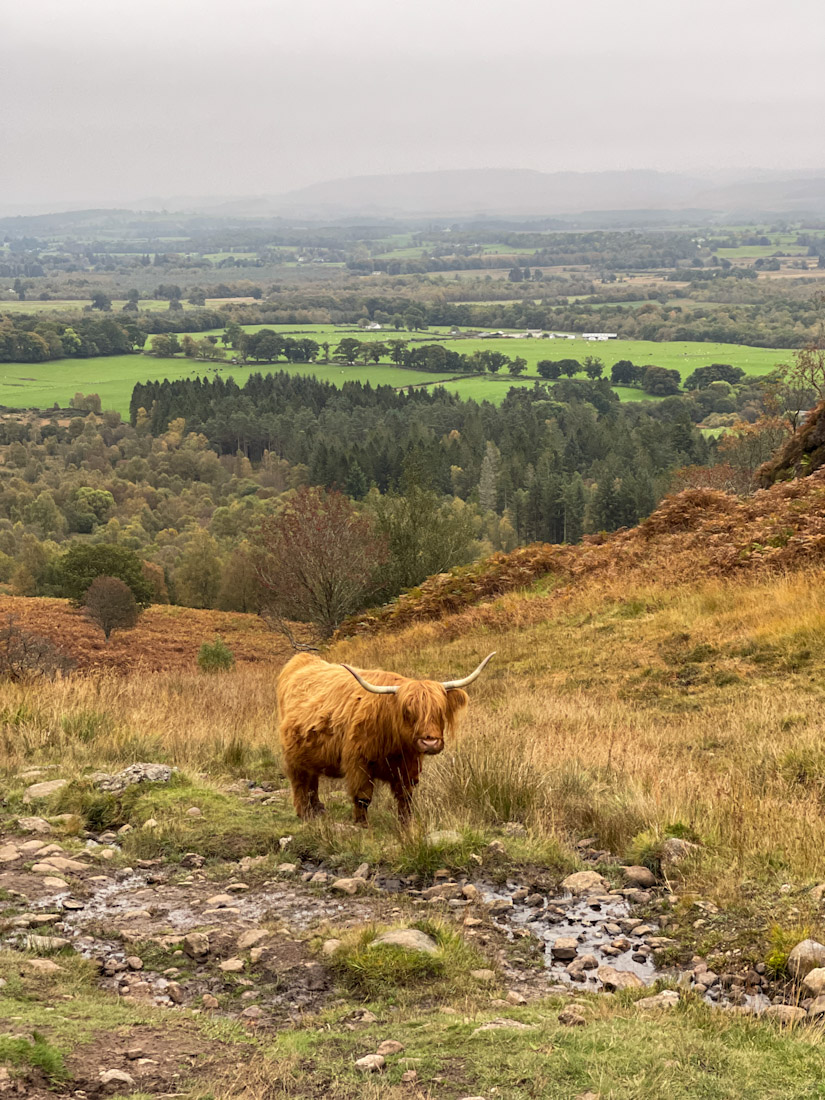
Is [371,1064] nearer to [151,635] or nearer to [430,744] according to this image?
[430,744]

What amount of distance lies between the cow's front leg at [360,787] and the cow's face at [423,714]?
61cm

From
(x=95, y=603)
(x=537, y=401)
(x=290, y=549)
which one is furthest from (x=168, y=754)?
(x=537, y=401)

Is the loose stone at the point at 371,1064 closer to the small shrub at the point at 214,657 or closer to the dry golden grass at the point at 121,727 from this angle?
the dry golden grass at the point at 121,727

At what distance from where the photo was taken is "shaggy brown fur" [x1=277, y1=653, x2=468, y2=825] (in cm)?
852

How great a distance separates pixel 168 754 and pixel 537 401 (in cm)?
16575

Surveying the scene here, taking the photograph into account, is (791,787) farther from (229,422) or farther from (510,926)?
(229,422)

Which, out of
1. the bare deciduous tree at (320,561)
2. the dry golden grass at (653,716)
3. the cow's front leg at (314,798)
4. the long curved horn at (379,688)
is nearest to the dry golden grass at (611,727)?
the dry golden grass at (653,716)

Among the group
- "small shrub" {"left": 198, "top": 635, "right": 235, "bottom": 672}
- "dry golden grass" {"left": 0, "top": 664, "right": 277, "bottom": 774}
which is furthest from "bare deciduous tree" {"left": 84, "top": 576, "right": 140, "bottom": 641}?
"dry golden grass" {"left": 0, "top": 664, "right": 277, "bottom": 774}

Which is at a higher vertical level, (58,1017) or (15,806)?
(58,1017)

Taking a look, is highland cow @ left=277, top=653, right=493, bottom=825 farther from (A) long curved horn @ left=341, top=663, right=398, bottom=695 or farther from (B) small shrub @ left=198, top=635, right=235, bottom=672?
(B) small shrub @ left=198, top=635, right=235, bottom=672

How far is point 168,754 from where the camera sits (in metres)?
11.7

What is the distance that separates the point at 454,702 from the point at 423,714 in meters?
0.61

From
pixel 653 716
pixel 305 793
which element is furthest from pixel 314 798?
pixel 653 716

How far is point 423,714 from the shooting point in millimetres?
8453
